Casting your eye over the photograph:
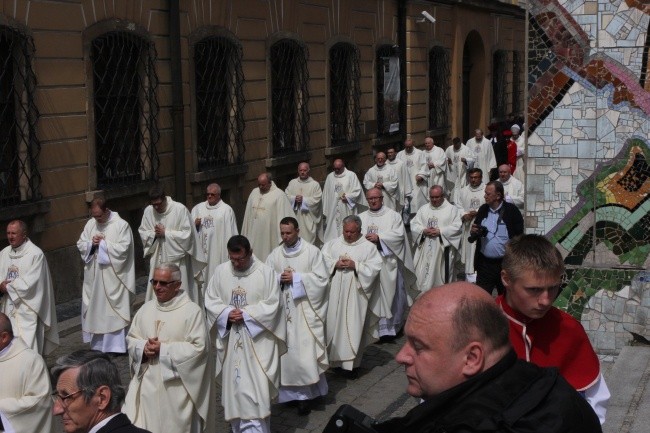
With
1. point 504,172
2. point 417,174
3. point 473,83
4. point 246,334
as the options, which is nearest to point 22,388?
point 246,334

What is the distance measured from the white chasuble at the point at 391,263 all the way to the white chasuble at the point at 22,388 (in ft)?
17.4

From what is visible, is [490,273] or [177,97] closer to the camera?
[490,273]

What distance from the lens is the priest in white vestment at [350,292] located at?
1031 cm

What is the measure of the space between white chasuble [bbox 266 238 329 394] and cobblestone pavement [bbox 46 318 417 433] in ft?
1.03

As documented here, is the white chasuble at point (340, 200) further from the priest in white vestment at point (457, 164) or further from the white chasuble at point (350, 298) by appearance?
the white chasuble at point (350, 298)

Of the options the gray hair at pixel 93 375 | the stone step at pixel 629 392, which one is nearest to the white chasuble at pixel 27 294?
the stone step at pixel 629 392

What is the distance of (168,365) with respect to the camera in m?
7.28

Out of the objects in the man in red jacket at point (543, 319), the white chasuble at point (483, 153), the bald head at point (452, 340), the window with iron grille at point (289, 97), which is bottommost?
the white chasuble at point (483, 153)

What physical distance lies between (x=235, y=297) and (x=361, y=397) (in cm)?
192

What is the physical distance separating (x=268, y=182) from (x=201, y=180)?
1955mm

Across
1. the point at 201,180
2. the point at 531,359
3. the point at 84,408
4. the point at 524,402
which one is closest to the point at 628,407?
the point at 531,359

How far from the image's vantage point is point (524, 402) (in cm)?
261

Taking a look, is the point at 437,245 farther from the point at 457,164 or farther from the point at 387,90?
the point at 387,90

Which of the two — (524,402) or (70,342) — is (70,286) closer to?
(70,342)
